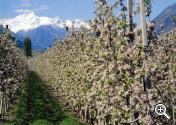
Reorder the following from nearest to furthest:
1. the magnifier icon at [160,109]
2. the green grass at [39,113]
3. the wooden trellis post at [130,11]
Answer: the magnifier icon at [160,109] < the wooden trellis post at [130,11] < the green grass at [39,113]

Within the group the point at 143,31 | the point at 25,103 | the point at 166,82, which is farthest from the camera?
the point at 25,103

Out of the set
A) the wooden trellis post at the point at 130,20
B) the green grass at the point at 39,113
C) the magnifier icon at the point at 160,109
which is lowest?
the green grass at the point at 39,113

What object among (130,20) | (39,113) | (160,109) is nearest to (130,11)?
(130,20)

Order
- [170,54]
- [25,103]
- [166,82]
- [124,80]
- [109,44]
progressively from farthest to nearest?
[25,103], [170,54], [166,82], [109,44], [124,80]

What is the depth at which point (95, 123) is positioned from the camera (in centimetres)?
5262

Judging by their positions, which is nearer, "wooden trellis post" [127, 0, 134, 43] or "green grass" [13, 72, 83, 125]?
"wooden trellis post" [127, 0, 134, 43]

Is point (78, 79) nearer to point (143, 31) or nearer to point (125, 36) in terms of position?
point (125, 36)

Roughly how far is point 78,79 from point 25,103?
15111mm

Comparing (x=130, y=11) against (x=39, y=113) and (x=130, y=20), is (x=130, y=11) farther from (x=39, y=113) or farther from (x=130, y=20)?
(x=39, y=113)

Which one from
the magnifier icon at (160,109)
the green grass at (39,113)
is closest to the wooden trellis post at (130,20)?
the magnifier icon at (160,109)

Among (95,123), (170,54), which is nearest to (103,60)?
(170,54)

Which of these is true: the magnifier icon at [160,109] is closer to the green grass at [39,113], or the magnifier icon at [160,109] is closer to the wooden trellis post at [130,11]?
the wooden trellis post at [130,11]

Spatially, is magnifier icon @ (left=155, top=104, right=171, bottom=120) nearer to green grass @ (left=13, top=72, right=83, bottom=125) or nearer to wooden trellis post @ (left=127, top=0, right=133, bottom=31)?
wooden trellis post @ (left=127, top=0, right=133, bottom=31)

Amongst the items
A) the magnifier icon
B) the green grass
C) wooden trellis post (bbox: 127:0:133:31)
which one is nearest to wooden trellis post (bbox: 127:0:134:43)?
wooden trellis post (bbox: 127:0:133:31)
